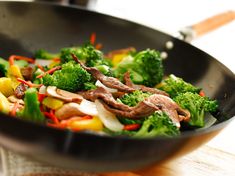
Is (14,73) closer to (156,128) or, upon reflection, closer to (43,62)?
(43,62)

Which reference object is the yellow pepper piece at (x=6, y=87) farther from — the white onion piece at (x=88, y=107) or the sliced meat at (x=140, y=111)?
the sliced meat at (x=140, y=111)

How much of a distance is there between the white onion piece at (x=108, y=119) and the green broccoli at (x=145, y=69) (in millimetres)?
481

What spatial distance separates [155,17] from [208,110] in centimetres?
242

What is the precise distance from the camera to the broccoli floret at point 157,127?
1597mm

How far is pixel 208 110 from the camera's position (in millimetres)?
1940

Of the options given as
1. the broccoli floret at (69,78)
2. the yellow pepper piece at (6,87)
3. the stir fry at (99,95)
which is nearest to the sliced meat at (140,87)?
the stir fry at (99,95)

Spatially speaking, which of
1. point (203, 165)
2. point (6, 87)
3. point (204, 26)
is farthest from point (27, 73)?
point (204, 26)

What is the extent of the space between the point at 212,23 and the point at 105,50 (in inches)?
28.3

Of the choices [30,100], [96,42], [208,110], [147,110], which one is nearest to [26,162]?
[30,100]

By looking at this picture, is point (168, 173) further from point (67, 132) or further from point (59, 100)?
point (67, 132)

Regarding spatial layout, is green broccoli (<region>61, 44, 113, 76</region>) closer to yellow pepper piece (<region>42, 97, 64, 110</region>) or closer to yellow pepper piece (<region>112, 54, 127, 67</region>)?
yellow pepper piece (<region>112, 54, 127, 67</region>)

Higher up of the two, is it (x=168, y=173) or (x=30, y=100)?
(x=30, y=100)

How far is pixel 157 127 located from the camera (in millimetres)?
1609

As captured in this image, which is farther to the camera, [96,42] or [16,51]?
[96,42]
